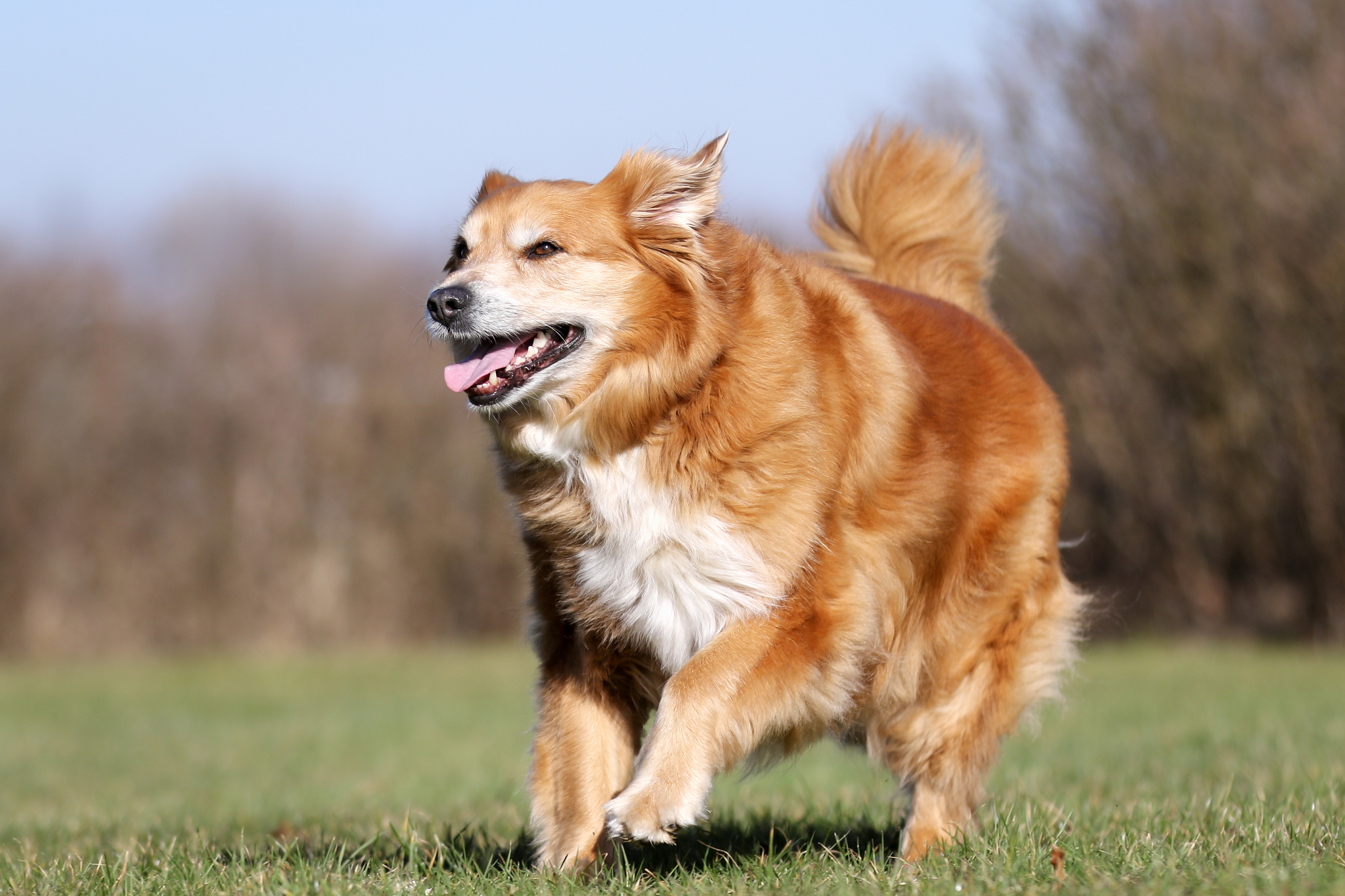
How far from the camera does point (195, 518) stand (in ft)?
58.1

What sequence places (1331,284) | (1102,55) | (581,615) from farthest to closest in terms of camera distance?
(1102,55), (1331,284), (581,615)

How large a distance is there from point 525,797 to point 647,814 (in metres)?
2.59

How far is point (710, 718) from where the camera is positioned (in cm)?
365

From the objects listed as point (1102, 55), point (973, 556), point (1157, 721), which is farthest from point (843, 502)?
point (1102, 55)

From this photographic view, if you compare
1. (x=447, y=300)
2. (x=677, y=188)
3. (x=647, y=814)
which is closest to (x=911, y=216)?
(x=677, y=188)

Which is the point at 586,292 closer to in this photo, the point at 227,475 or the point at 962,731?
the point at 962,731

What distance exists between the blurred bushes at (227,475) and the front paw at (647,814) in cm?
1421

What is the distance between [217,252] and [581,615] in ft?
96.4

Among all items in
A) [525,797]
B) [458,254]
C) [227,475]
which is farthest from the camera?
[227,475]

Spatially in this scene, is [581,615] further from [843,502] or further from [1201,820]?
[1201,820]

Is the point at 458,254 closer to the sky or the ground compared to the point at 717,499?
closer to the sky

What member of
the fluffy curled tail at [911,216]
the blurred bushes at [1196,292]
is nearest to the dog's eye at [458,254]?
the fluffy curled tail at [911,216]

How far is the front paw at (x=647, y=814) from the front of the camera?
3.50m

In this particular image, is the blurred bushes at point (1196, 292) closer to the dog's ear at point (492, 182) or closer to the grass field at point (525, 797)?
the grass field at point (525, 797)
